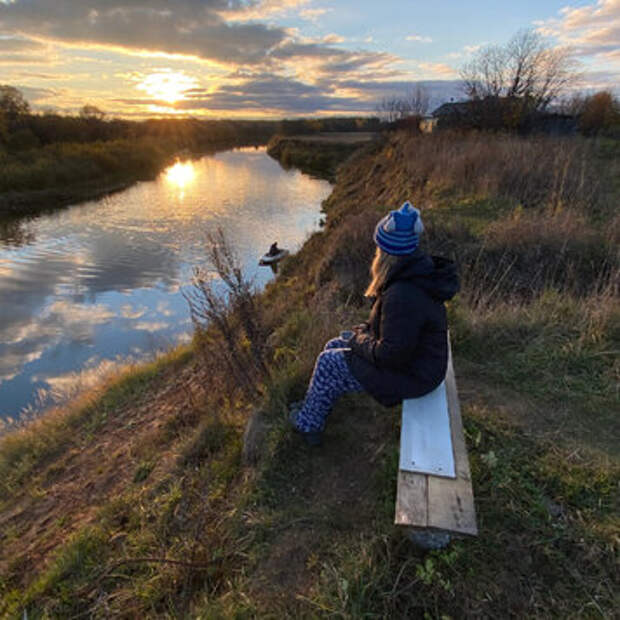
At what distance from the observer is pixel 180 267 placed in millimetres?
15719

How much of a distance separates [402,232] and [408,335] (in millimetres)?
610

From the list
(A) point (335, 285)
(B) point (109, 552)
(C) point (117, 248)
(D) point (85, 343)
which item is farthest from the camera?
(C) point (117, 248)

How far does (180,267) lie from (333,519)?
48.0ft

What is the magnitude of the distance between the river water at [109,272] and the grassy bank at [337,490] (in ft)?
7.27

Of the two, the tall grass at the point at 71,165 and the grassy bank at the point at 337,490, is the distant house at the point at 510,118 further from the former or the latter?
the tall grass at the point at 71,165

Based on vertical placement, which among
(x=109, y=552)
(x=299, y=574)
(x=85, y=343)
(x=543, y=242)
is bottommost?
(x=85, y=343)

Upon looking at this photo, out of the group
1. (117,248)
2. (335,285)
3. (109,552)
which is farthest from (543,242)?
(117,248)

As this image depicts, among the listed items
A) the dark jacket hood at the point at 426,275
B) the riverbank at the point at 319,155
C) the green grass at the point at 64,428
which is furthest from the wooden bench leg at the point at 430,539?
the riverbank at the point at 319,155

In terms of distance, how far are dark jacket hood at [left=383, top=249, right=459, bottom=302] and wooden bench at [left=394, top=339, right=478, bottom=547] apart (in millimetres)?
677

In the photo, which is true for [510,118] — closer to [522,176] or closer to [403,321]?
[522,176]

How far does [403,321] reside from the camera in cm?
228

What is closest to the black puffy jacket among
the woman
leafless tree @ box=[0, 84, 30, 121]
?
the woman

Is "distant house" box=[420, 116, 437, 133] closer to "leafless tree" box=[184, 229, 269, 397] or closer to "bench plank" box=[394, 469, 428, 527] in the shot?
"leafless tree" box=[184, 229, 269, 397]

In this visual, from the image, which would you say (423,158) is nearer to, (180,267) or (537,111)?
(537,111)
